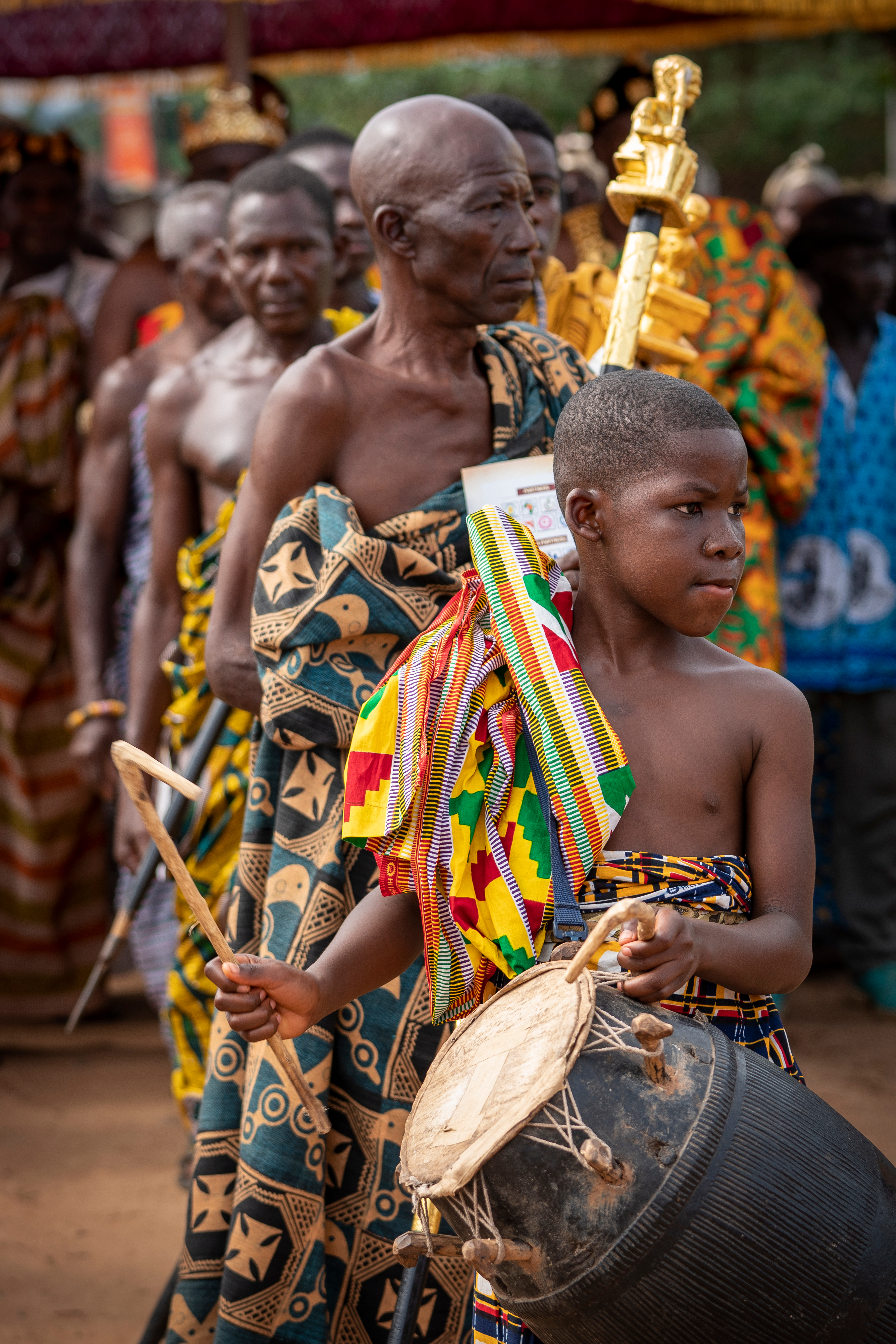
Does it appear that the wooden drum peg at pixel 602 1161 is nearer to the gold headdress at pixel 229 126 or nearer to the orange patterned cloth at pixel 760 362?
the orange patterned cloth at pixel 760 362

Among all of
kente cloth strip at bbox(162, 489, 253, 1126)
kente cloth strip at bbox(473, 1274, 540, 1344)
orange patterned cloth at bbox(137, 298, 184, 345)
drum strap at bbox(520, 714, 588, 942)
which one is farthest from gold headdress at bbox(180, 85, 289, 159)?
kente cloth strip at bbox(473, 1274, 540, 1344)

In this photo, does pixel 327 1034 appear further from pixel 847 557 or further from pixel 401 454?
pixel 847 557

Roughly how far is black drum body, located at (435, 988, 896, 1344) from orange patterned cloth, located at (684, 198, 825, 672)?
2950 mm

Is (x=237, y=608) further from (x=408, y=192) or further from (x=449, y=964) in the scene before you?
(x=449, y=964)

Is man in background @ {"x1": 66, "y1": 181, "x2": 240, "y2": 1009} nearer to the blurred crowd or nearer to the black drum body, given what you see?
the blurred crowd

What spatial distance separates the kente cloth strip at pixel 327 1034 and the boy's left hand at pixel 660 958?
83 centimetres

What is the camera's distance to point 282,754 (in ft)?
8.04

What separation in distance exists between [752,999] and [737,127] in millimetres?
20408

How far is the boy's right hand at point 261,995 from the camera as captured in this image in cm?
154

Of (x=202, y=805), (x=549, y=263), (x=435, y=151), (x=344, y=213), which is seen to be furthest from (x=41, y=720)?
(x=435, y=151)

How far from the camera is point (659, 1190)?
131 centimetres

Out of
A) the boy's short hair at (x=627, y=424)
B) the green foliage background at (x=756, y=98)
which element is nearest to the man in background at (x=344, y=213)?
the boy's short hair at (x=627, y=424)

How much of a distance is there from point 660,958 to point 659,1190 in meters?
0.21

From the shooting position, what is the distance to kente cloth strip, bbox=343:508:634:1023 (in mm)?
1604
